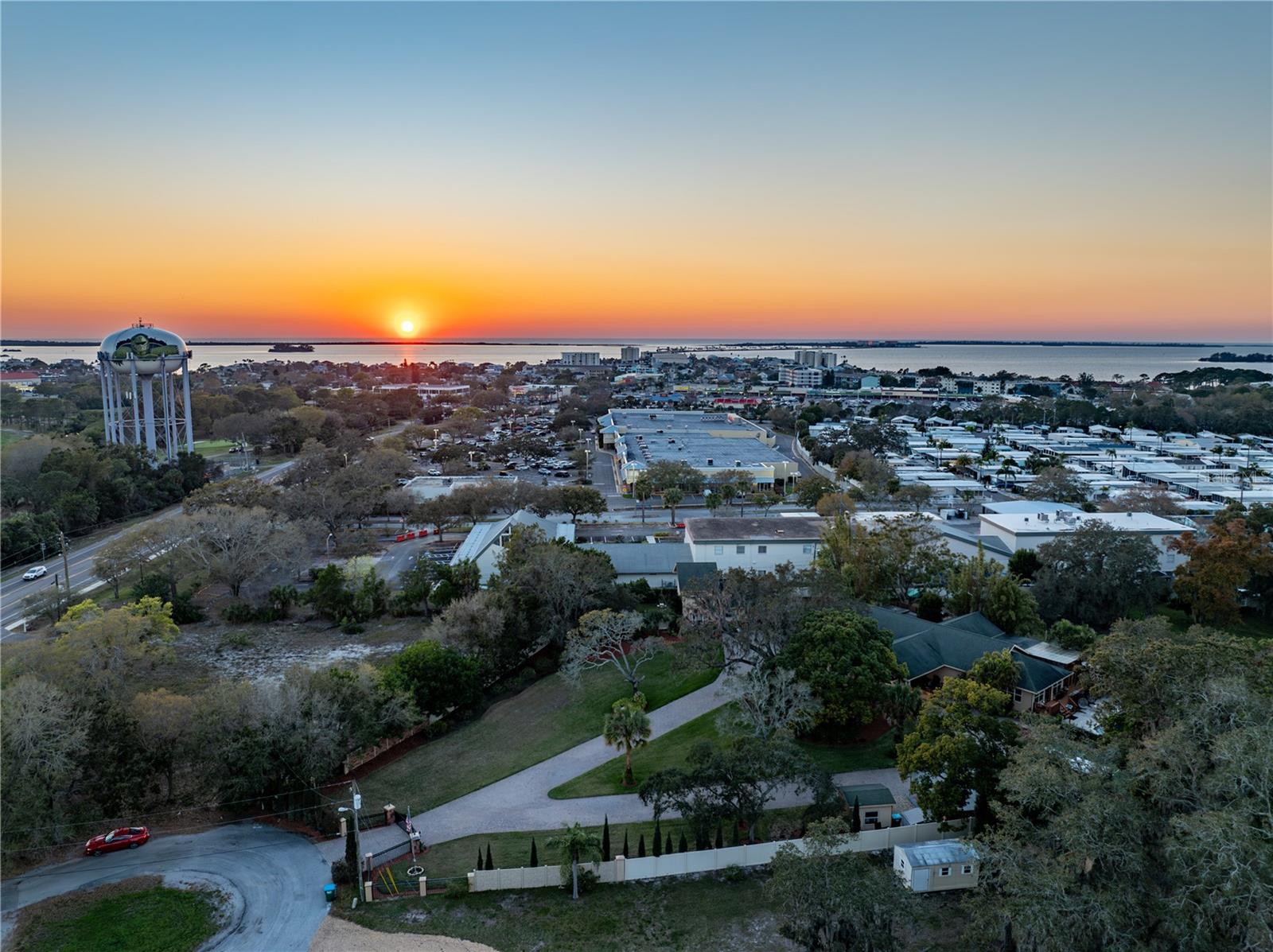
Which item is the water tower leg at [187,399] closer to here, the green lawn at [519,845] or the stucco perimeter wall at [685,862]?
the green lawn at [519,845]

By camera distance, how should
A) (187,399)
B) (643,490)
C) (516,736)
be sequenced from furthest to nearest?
(187,399) → (643,490) → (516,736)

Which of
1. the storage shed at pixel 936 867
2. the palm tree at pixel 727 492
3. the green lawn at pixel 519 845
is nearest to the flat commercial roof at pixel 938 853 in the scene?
the storage shed at pixel 936 867

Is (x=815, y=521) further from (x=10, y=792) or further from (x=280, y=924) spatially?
(x=10, y=792)

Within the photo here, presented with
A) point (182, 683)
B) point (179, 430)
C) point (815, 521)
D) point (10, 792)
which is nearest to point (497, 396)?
point (179, 430)

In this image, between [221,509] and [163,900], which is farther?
[221,509]

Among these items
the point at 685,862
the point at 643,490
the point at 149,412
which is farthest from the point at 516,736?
the point at 149,412

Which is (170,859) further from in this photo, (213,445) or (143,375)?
(213,445)
